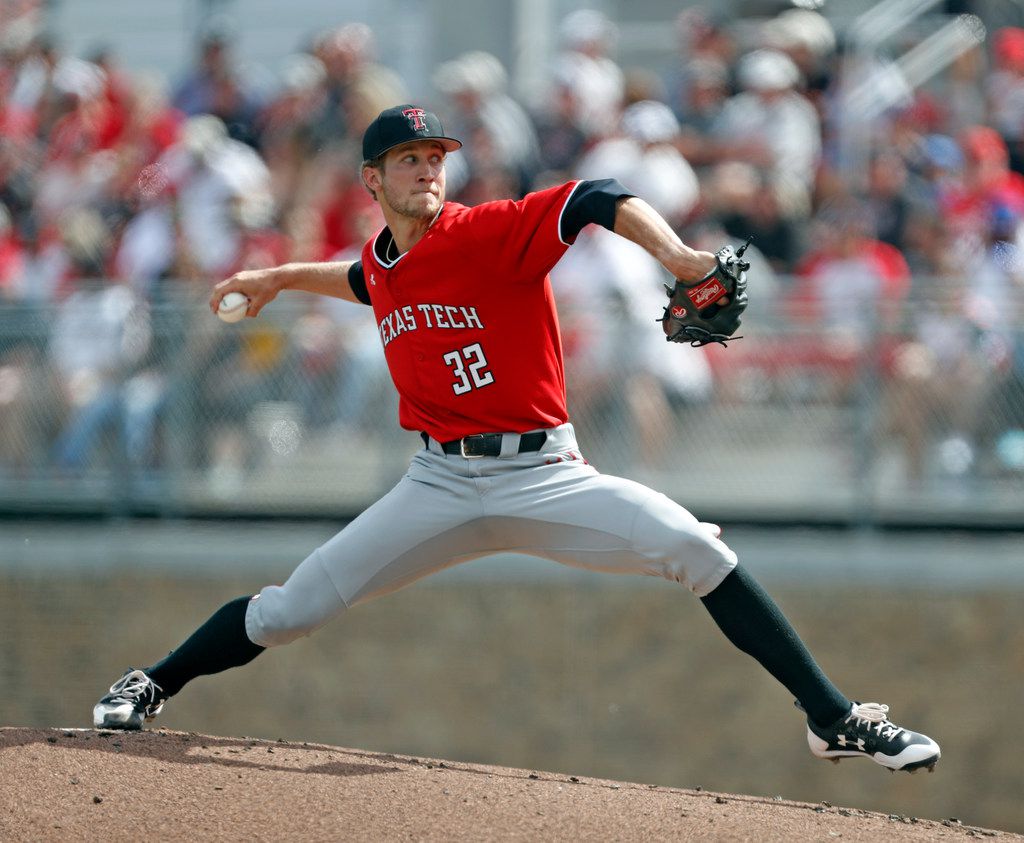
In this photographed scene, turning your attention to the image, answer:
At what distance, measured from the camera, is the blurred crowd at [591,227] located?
8219mm

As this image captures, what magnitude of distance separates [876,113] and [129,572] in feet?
17.9

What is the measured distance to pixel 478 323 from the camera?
16.1 feet

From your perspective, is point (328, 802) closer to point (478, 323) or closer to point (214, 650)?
point (214, 650)

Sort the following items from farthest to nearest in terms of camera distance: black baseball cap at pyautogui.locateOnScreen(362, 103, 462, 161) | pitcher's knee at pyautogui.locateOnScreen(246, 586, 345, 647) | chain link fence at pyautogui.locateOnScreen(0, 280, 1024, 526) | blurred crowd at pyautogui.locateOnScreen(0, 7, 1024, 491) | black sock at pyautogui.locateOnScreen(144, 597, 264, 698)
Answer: blurred crowd at pyautogui.locateOnScreen(0, 7, 1024, 491) → chain link fence at pyautogui.locateOnScreen(0, 280, 1024, 526) → black sock at pyautogui.locateOnScreen(144, 597, 264, 698) → pitcher's knee at pyautogui.locateOnScreen(246, 586, 345, 647) → black baseball cap at pyautogui.locateOnScreen(362, 103, 462, 161)

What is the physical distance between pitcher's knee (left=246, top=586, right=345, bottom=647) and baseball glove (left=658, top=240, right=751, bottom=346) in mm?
1462

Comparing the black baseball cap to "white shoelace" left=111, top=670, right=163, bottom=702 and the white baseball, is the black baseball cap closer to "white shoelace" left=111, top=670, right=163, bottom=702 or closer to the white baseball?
the white baseball

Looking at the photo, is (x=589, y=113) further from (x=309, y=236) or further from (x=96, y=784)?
(x=96, y=784)

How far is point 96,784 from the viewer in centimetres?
494

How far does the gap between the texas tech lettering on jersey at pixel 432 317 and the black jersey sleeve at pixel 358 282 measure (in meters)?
0.33

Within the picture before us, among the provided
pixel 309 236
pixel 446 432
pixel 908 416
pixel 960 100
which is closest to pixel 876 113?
pixel 960 100

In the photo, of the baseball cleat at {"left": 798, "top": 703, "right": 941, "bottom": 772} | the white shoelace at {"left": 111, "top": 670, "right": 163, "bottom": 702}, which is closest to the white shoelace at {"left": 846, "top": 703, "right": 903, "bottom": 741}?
the baseball cleat at {"left": 798, "top": 703, "right": 941, "bottom": 772}

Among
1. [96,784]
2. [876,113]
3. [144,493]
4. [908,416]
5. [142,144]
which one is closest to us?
[96,784]

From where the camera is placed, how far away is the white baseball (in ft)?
18.0

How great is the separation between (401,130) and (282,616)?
1646mm
